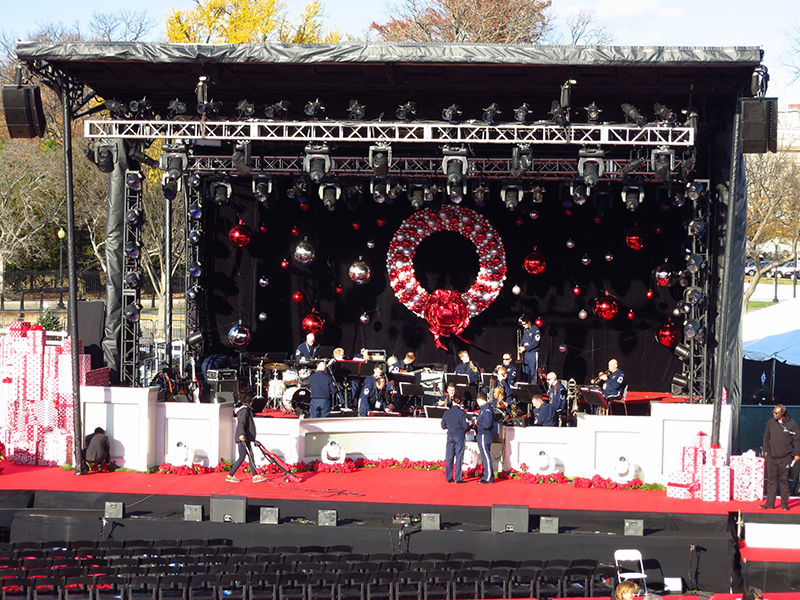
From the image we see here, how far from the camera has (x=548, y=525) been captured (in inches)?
530

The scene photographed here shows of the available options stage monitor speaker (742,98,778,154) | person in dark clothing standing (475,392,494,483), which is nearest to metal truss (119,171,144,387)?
person in dark clothing standing (475,392,494,483)

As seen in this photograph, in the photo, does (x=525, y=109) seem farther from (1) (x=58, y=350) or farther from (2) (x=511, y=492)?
(1) (x=58, y=350)

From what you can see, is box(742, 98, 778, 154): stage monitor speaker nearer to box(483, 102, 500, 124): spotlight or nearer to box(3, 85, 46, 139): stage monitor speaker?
box(483, 102, 500, 124): spotlight

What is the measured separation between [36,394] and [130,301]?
2.53 meters

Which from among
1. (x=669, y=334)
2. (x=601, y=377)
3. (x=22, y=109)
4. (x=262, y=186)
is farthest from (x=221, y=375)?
(x=669, y=334)

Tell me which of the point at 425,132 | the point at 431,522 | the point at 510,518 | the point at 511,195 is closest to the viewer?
the point at 510,518

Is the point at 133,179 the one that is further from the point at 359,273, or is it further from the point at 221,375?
the point at 359,273

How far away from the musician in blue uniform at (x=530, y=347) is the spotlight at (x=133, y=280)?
30.0 ft

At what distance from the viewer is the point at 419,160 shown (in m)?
20.2

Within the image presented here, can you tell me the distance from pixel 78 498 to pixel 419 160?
1018 centimetres

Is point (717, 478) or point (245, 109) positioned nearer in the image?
point (717, 478)

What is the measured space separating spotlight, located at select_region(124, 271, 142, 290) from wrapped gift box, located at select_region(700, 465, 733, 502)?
11.3 m

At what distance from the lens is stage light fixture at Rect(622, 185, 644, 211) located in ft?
64.0

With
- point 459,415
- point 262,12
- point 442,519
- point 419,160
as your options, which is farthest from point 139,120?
Answer: point 262,12
